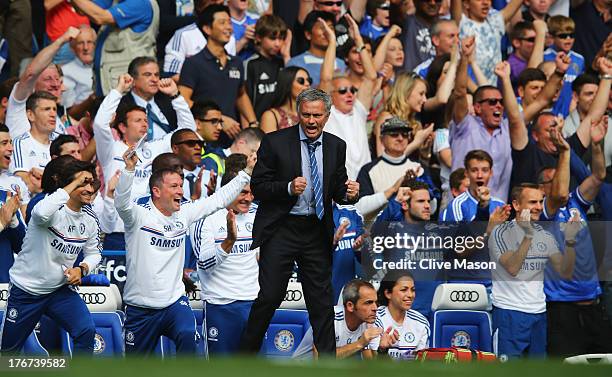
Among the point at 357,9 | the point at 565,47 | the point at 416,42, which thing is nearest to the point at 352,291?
the point at 416,42

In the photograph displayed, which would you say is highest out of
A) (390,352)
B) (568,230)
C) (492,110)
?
(492,110)

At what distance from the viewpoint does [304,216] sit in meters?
9.84

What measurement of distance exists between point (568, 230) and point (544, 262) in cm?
49

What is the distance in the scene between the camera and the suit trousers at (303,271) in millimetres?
9820

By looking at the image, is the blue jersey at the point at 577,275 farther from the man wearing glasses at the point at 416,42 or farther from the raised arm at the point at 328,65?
the man wearing glasses at the point at 416,42

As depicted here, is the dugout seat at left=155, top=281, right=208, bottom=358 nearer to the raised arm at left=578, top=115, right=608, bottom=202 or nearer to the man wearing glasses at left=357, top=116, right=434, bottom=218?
the man wearing glasses at left=357, top=116, right=434, bottom=218

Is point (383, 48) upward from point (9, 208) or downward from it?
upward

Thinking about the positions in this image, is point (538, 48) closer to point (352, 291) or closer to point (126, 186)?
point (352, 291)

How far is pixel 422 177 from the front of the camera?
43.9 feet

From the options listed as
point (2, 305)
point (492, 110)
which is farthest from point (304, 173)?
point (492, 110)

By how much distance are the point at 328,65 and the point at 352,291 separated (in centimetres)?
331

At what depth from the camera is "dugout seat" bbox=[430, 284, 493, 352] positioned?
38.5ft

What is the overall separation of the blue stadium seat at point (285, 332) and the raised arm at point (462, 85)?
11.5 feet

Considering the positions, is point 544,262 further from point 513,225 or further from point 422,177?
point 422,177
